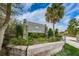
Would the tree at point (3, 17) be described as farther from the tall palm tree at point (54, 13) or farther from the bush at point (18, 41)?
the tall palm tree at point (54, 13)

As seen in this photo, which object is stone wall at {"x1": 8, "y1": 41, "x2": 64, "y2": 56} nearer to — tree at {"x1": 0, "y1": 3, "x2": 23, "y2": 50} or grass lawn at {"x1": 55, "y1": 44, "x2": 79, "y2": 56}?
grass lawn at {"x1": 55, "y1": 44, "x2": 79, "y2": 56}

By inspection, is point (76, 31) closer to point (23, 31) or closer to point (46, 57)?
point (46, 57)

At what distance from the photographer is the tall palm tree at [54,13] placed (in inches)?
59.8

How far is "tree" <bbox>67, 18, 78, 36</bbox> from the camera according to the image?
151 cm

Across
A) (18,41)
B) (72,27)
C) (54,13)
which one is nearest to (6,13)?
(18,41)

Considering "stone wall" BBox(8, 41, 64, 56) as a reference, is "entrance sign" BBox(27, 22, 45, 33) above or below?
above

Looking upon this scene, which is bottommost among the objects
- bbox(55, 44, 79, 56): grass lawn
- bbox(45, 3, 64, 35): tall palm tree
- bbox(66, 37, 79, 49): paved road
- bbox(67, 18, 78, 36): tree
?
bbox(55, 44, 79, 56): grass lawn

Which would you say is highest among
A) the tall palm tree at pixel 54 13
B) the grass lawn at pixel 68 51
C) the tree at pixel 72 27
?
the tall palm tree at pixel 54 13

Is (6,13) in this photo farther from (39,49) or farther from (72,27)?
(72,27)

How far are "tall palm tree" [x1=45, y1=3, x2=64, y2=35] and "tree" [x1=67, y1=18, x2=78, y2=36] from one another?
0.33ft

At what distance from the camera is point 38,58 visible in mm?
1504

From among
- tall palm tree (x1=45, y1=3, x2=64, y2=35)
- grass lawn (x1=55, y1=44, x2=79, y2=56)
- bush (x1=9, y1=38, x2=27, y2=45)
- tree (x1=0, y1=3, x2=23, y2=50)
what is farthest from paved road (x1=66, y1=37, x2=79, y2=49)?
tree (x1=0, y1=3, x2=23, y2=50)

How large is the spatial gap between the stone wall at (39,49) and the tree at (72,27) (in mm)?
117

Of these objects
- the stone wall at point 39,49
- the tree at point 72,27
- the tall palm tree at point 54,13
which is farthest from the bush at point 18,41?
the tree at point 72,27
